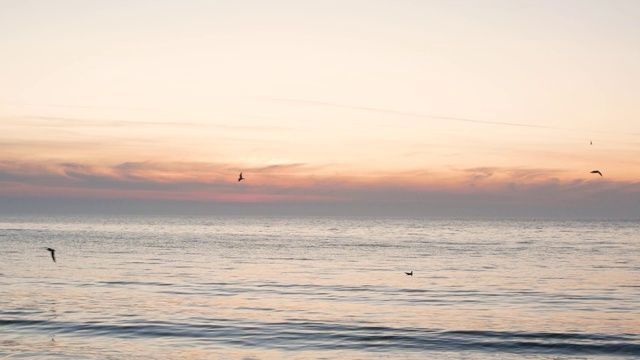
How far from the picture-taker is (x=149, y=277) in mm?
60062

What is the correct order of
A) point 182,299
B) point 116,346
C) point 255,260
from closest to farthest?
point 116,346 < point 182,299 < point 255,260

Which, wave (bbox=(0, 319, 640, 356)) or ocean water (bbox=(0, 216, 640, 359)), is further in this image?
wave (bbox=(0, 319, 640, 356))

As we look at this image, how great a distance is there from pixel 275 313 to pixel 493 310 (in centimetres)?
1289

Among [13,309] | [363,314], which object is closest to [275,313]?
[363,314]

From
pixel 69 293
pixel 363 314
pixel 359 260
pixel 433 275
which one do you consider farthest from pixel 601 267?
pixel 69 293

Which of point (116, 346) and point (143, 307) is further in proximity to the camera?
point (143, 307)

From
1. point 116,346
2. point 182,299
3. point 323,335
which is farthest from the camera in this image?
point 182,299

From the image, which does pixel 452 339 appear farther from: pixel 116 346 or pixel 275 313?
pixel 116 346

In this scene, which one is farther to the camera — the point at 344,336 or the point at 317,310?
the point at 317,310

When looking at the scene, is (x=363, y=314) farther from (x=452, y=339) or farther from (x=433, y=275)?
(x=433, y=275)

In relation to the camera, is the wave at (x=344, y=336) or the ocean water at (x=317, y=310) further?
the wave at (x=344, y=336)

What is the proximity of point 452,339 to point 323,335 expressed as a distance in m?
6.18

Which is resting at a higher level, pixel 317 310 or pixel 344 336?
pixel 317 310

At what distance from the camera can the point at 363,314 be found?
137 feet
